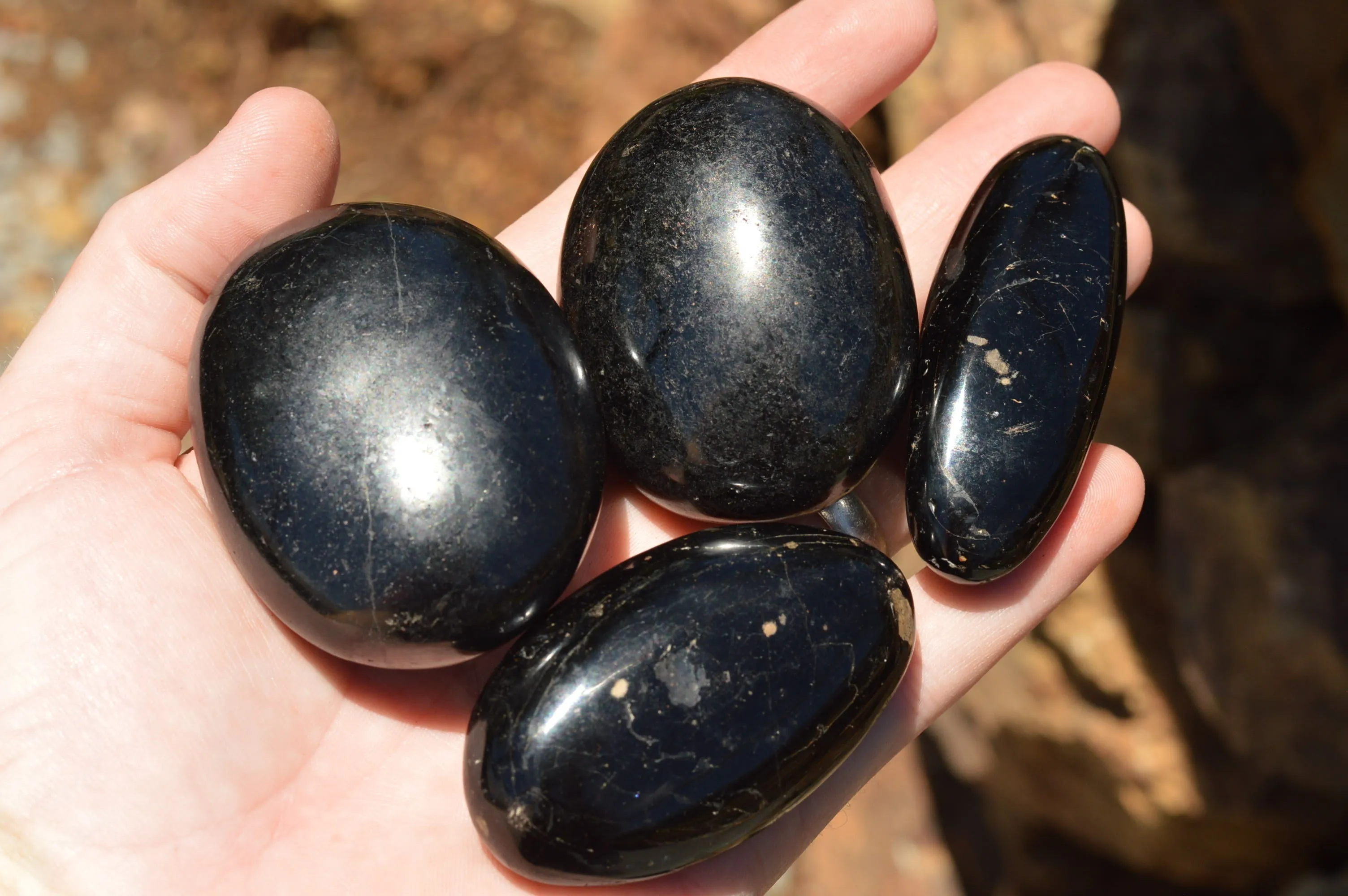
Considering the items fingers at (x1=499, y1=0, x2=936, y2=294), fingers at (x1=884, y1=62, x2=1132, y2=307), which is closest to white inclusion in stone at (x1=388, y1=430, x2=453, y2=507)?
fingers at (x1=499, y1=0, x2=936, y2=294)

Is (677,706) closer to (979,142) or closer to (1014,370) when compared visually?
(1014,370)

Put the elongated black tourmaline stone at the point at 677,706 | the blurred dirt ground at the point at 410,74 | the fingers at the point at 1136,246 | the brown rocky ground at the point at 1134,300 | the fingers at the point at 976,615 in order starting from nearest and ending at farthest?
the elongated black tourmaline stone at the point at 677,706
the fingers at the point at 976,615
the fingers at the point at 1136,246
the brown rocky ground at the point at 1134,300
the blurred dirt ground at the point at 410,74

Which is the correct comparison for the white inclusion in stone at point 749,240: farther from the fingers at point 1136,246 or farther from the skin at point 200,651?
the fingers at point 1136,246

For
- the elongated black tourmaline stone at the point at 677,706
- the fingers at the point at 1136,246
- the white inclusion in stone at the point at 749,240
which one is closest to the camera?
the elongated black tourmaline stone at the point at 677,706

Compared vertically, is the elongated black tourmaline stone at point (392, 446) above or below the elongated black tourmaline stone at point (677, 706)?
above

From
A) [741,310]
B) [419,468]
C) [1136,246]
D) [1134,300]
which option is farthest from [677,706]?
[1134,300]

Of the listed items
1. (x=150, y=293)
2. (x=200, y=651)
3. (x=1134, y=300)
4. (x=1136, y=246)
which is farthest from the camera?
(x=1134, y=300)

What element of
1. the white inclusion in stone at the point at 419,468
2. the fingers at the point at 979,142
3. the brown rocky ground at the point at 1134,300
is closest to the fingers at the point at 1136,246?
the fingers at the point at 979,142
